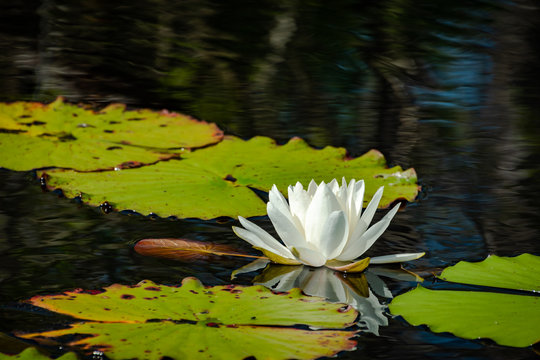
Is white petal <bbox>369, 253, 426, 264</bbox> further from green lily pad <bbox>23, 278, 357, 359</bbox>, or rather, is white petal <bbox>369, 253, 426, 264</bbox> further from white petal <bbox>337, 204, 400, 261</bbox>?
green lily pad <bbox>23, 278, 357, 359</bbox>

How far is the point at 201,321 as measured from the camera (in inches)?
41.7

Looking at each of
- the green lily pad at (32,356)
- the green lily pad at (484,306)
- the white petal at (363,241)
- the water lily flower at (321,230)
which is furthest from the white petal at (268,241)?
the green lily pad at (32,356)

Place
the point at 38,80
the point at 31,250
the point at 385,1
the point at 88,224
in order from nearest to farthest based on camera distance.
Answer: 1. the point at 31,250
2. the point at 88,224
3. the point at 38,80
4. the point at 385,1

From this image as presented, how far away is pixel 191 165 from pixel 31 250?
61cm

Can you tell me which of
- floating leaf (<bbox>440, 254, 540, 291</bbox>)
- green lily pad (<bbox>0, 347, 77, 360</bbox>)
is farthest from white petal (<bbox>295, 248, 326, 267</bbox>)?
green lily pad (<bbox>0, 347, 77, 360</bbox>)

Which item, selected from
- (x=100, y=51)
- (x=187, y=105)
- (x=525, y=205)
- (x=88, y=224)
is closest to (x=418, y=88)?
(x=187, y=105)

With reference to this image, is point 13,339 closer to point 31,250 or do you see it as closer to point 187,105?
point 31,250

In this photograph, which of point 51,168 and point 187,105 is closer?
point 51,168

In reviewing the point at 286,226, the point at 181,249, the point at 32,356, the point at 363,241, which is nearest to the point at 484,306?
the point at 363,241

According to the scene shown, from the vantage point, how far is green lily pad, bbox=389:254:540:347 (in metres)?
1.07

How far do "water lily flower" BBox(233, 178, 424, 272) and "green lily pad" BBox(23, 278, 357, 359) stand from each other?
6.2 inches

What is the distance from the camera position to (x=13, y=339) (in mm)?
1010

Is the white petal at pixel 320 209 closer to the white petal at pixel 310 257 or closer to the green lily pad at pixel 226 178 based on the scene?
the white petal at pixel 310 257

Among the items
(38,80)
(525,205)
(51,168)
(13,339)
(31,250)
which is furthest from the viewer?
(38,80)
